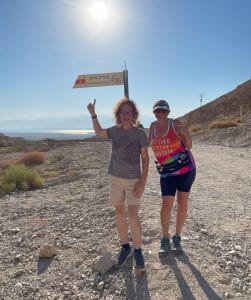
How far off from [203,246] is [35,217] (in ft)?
14.2

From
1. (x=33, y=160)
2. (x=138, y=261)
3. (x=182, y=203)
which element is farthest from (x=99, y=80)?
(x=33, y=160)

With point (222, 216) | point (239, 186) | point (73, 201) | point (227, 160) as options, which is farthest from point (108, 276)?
point (227, 160)

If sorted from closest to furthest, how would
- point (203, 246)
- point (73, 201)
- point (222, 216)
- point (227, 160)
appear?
point (203, 246) → point (222, 216) → point (73, 201) → point (227, 160)

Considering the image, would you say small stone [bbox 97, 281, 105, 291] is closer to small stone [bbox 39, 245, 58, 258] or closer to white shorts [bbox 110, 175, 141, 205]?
white shorts [bbox 110, 175, 141, 205]

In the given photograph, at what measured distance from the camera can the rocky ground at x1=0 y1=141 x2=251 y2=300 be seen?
4684 millimetres

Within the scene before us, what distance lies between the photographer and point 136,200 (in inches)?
191

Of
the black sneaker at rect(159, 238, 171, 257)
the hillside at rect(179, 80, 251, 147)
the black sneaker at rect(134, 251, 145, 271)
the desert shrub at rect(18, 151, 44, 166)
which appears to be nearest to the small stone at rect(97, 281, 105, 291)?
the black sneaker at rect(134, 251, 145, 271)

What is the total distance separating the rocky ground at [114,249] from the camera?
468 centimetres

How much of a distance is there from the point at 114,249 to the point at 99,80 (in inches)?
113

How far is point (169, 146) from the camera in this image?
16.6ft

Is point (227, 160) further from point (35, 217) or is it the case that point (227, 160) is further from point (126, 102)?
point (126, 102)

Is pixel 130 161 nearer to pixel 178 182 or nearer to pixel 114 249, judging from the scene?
pixel 178 182

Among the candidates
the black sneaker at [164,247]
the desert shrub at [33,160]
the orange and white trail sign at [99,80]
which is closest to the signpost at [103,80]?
the orange and white trail sign at [99,80]

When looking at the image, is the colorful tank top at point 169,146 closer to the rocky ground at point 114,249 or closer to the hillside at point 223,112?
the rocky ground at point 114,249
